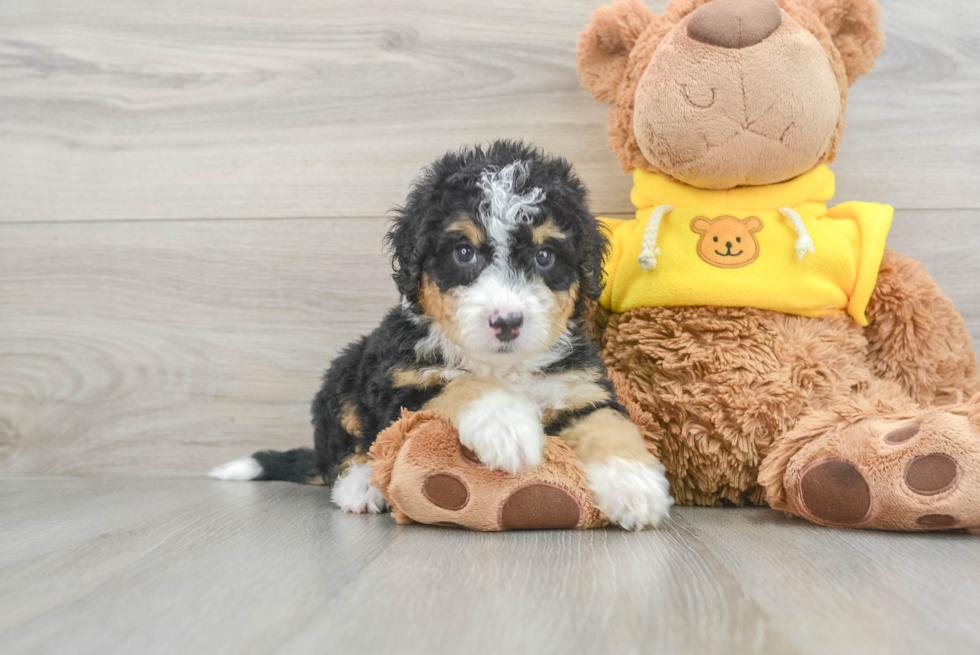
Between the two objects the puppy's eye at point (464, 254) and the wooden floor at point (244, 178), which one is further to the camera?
the wooden floor at point (244, 178)

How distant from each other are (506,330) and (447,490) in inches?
11.5

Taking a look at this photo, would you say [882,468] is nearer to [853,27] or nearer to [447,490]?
[447,490]

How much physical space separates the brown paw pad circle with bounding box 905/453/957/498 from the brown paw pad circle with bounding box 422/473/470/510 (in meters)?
0.73

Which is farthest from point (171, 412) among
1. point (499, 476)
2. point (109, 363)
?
point (499, 476)

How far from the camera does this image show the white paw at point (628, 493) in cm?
125

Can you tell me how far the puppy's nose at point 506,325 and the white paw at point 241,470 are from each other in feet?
3.53

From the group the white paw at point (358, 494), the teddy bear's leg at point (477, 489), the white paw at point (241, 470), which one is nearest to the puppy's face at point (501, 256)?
the teddy bear's leg at point (477, 489)

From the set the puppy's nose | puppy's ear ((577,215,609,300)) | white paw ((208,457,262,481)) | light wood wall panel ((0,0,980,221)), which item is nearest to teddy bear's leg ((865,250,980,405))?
light wood wall panel ((0,0,980,221))

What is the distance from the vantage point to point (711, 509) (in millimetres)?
1551

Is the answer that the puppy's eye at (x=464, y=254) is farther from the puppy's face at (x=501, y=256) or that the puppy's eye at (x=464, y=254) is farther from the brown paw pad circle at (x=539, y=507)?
the brown paw pad circle at (x=539, y=507)

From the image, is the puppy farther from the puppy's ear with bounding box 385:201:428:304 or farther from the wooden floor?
the wooden floor

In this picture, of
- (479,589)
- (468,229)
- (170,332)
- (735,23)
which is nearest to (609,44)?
(735,23)

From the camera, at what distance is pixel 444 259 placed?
1.31 meters

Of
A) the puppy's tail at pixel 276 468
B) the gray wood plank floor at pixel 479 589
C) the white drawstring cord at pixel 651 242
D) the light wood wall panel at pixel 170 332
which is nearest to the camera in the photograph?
the gray wood plank floor at pixel 479 589
